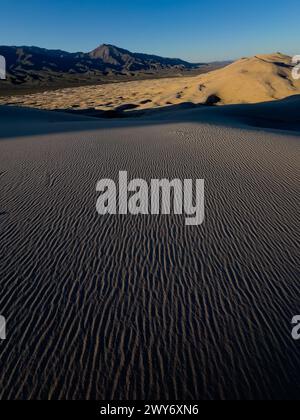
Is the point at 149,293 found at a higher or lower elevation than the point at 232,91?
lower

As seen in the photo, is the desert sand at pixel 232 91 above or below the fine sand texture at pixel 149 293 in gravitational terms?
above

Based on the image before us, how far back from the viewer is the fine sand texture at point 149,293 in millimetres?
3072

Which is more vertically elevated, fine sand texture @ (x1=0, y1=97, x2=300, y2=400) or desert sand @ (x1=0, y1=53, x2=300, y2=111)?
desert sand @ (x1=0, y1=53, x2=300, y2=111)

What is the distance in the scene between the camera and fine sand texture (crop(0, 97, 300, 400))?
121 inches

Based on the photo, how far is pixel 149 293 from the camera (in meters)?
4.21

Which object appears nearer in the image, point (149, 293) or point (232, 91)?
point (149, 293)

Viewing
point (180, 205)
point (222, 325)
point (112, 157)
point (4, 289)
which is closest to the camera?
point (222, 325)

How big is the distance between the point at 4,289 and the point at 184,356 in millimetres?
2279

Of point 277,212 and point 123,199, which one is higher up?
point 123,199

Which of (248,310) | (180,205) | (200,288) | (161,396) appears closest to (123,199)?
(180,205)

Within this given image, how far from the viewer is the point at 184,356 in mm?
3281

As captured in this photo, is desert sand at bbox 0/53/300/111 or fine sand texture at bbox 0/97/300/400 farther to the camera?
desert sand at bbox 0/53/300/111

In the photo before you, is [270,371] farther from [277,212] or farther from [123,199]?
[123,199]

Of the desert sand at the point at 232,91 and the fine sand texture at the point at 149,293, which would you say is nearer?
the fine sand texture at the point at 149,293
